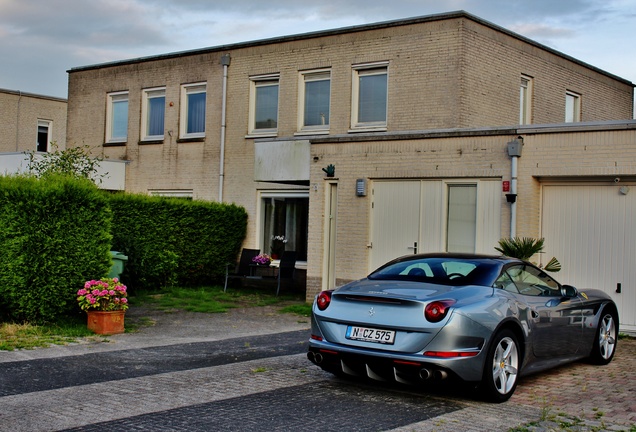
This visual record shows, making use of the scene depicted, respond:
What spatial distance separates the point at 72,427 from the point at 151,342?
16.2 feet

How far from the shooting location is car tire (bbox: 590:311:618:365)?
32.9 ft

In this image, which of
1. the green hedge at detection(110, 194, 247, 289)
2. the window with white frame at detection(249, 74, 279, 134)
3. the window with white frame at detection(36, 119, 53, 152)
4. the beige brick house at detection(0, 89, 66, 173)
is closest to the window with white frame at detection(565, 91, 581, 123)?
the window with white frame at detection(249, 74, 279, 134)

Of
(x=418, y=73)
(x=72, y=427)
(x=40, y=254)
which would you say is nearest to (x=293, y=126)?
(x=418, y=73)

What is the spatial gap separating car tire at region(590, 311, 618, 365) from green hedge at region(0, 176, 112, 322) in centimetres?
726

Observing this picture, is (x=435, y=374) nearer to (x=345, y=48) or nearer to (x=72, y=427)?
(x=72, y=427)

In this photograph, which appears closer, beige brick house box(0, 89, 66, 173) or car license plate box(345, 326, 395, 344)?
car license plate box(345, 326, 395, 344)

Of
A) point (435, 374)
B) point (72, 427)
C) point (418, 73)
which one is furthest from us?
point (418, 73)

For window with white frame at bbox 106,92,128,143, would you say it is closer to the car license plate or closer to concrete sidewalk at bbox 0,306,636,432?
concrete sidewalk at bbox 0,306,636,432

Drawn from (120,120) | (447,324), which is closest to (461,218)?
(447,324)

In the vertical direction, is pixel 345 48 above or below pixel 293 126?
above

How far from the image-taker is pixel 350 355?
7.89 meters

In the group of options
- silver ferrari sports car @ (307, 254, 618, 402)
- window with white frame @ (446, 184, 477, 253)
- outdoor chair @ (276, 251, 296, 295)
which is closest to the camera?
silver ferrari sports car @ (307, 254, 618, 402)

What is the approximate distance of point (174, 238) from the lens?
1941 cm

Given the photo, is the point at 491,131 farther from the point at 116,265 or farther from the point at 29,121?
the point at 29,121
